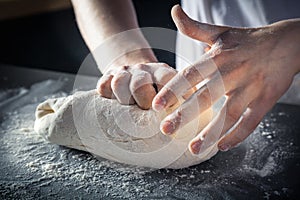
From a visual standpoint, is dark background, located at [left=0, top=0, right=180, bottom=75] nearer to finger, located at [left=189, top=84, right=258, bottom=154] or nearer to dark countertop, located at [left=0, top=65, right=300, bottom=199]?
dark countertop, located at [left=0, top=65, right=300, bottom=199]

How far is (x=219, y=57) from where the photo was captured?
876 mm

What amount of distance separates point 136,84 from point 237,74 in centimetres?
24

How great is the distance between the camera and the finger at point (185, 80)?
88 centimetres

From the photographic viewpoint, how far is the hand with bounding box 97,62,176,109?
103 cm

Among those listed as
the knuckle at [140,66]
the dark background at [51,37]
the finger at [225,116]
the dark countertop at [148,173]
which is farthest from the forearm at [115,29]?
the dark background at [51,37]

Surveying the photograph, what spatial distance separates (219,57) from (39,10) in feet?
5.57

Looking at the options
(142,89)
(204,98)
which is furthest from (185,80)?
(142,89)

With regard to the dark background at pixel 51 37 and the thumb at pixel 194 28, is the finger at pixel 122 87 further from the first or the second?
the dark background at pixel 51 37

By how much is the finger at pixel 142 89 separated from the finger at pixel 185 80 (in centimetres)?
14

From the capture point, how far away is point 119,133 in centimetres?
105

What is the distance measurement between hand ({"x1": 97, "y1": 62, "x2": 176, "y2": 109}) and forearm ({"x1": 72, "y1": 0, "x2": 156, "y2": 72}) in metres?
0.14

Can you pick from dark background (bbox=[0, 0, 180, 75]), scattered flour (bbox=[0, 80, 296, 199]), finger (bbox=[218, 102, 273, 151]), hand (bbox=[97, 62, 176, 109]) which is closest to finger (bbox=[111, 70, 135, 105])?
hand (bbox=[97, 62, 176, 109])

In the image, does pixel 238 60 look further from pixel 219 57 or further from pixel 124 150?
pixel 124 150

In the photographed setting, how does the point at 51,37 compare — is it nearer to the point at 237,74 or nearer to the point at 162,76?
the point at 162,76
